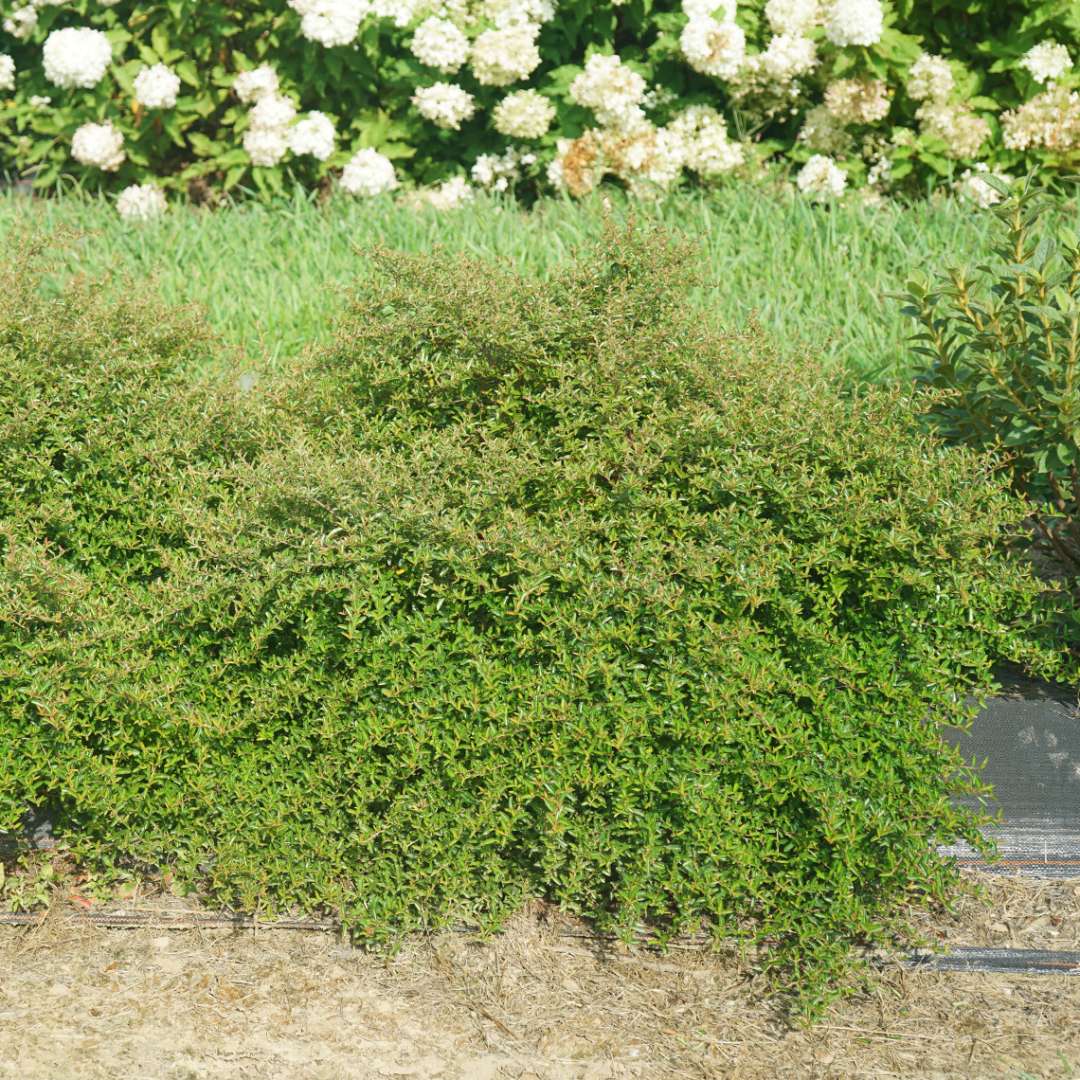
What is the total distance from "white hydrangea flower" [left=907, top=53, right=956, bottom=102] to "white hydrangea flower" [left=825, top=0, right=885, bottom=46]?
0.21m

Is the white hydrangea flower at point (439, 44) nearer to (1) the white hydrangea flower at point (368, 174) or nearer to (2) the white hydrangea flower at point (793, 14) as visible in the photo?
(1) the white hydrangea flower at point (368, 174)

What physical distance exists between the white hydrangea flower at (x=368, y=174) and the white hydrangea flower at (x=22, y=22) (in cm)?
175

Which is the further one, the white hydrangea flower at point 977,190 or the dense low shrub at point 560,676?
the white hydrangea flower at point 977,190

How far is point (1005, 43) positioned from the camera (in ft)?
15.7

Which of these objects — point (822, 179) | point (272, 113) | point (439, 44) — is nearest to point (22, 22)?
point (272, 113)

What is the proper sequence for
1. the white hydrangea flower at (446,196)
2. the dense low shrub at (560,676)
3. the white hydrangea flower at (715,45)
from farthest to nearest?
the white hydrangea flower at (446,196) < the white hydrangea flower at (715,45) < the dense low shrub at (560,676)

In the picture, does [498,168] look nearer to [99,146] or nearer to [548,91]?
[548,91]

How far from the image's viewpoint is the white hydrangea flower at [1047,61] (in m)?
4.57

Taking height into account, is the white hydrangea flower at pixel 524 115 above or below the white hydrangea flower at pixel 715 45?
below

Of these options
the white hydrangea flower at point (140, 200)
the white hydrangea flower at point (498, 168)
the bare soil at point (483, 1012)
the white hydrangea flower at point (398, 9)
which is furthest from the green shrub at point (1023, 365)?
the white hydrangea flower at point (140, 200)

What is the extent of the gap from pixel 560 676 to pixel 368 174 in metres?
3.22

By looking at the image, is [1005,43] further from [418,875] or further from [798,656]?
[418,875]

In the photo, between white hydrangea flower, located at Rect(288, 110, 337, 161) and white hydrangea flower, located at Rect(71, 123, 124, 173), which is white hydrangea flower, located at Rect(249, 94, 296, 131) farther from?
white hydrangea flower, located at Rect(71, 123, 124, 173)

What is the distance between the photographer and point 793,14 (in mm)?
4762
